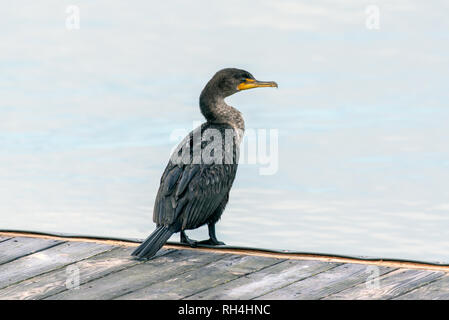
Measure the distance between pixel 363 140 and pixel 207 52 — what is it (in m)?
3.57

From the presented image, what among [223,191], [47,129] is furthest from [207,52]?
[223,191]

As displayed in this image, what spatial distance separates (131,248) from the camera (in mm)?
6191

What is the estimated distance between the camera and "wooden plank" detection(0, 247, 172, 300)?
5520mm

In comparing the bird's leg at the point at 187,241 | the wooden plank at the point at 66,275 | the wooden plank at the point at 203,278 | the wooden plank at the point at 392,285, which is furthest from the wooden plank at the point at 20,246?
the wooden plank at the point at 392,285

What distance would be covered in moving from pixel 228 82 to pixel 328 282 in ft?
6.68

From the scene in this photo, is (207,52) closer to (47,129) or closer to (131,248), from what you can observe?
(47,129)

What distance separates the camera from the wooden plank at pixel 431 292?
17.2 ft

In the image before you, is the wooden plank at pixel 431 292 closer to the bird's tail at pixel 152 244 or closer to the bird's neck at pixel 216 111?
the bird's tail at pixel 152 244

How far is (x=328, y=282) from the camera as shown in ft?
18.1

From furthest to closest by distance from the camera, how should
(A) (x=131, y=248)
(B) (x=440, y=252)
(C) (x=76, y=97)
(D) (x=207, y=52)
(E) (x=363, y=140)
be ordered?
(D) (x=207, y=52) → (C) (x=76, y=97) → (E) (x=363, y=140) → (B) (x=440, y=252) → (A) (x=131, y=248)

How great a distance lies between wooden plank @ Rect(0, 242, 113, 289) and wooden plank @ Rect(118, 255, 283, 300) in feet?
2.15

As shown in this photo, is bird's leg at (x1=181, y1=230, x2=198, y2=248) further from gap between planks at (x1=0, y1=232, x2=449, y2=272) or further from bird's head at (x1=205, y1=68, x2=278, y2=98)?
bird's head at (x1=205, y1=68, x2=278, y2=98)

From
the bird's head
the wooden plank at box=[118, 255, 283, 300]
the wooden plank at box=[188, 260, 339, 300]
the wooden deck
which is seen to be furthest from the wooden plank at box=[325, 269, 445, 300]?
the bird's head

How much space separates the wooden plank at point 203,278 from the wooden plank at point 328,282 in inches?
13.0
